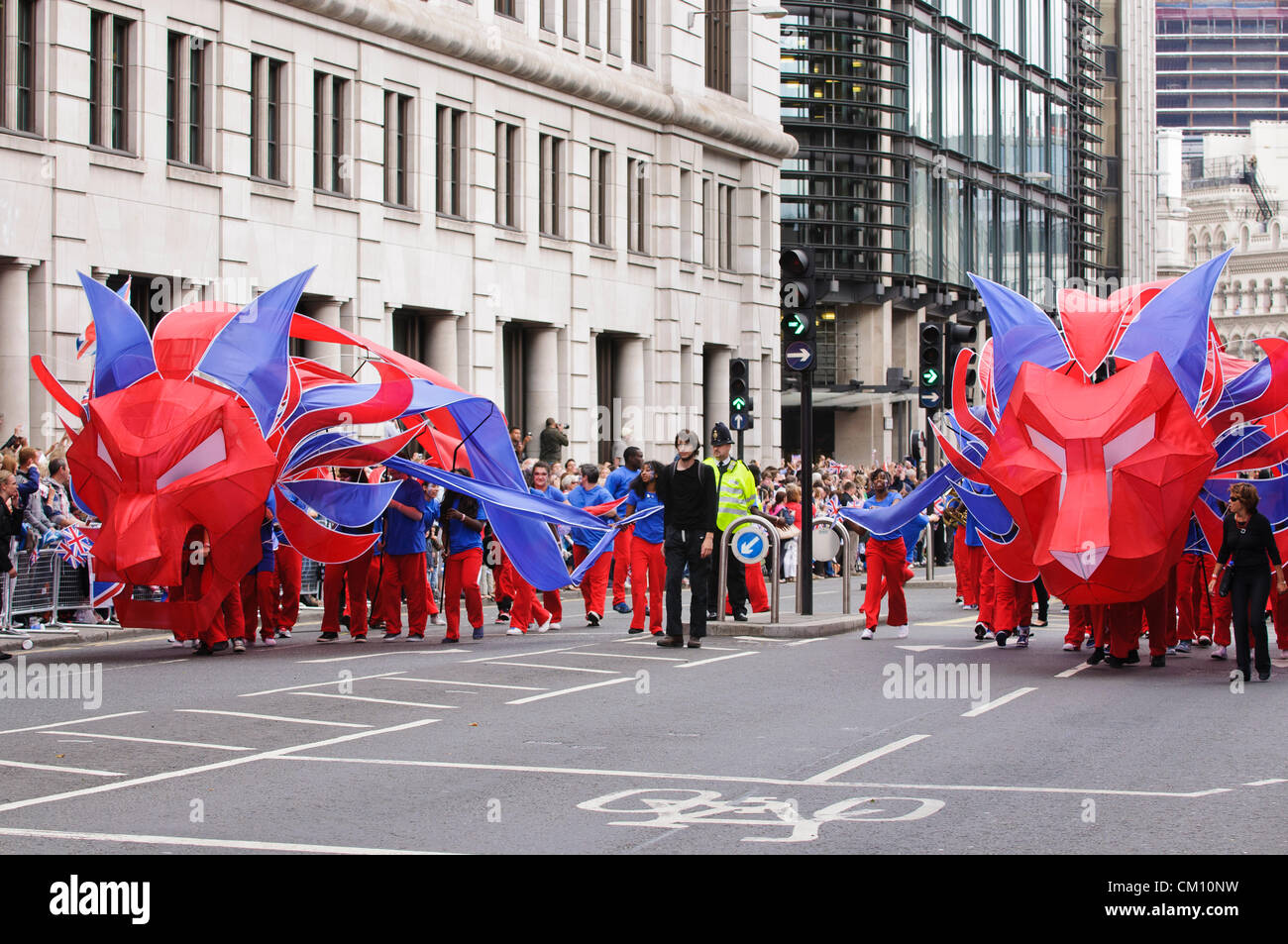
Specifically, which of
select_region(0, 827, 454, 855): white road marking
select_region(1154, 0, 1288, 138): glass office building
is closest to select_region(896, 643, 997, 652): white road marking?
select_region(0, 827, 454, 855): white road marking

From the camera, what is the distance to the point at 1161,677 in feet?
54.4

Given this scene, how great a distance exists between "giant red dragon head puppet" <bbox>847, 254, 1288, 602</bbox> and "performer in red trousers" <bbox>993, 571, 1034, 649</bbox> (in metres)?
0.71

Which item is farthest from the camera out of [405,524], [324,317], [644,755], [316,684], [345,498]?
[324,317]

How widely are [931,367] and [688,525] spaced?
11604mm

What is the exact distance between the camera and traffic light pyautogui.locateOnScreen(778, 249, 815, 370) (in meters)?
20.7

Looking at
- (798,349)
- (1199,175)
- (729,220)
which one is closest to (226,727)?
(798,349)

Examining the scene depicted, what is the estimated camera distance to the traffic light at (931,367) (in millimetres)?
29062

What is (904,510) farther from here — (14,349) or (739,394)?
(14,349)

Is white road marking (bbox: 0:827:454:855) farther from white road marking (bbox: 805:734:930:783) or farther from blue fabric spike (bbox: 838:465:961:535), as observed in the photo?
blue fabric spike (bbox: 838:465:961:535)

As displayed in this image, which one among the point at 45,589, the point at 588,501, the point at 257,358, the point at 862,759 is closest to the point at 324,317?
the point at 588,501

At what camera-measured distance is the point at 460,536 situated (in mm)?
19594

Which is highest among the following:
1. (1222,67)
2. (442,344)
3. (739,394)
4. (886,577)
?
(1222,67)

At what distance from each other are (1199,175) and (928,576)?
150 meters

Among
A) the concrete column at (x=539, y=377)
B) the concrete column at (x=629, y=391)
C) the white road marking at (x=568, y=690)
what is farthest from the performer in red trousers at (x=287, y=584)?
the concrete column at (x=629, y=391)
